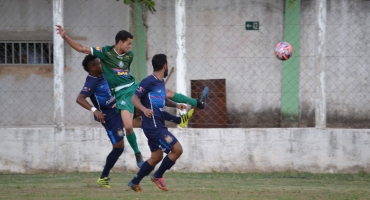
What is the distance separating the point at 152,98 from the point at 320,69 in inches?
171

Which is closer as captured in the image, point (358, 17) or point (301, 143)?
point (301, 143)

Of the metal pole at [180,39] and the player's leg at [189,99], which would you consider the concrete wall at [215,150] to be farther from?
the player's leg at [189,99]

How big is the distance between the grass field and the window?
112 inches

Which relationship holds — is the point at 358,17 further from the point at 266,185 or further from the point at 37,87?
the point at 37,87

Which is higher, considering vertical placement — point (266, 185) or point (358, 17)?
point (358, 17)

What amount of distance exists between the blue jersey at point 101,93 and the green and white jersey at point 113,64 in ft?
0.65

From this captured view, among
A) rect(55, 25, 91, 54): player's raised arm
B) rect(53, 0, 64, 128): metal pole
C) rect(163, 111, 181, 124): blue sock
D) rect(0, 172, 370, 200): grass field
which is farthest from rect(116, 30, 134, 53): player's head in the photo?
rect(53, 0, 64, 128): metal pole

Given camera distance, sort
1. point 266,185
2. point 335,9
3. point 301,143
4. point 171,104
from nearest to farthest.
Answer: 1. point 171,104
2. point 266,185
3. point 301,143
4. point 335,9

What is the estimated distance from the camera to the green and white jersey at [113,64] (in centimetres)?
991

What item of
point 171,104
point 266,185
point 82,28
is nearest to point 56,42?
point 82,28

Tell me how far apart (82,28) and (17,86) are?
1739mm

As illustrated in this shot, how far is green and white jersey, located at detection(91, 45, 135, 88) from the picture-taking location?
991 cm

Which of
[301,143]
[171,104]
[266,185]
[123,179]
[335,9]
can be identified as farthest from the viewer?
[335,9]

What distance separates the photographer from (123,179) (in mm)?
11594
